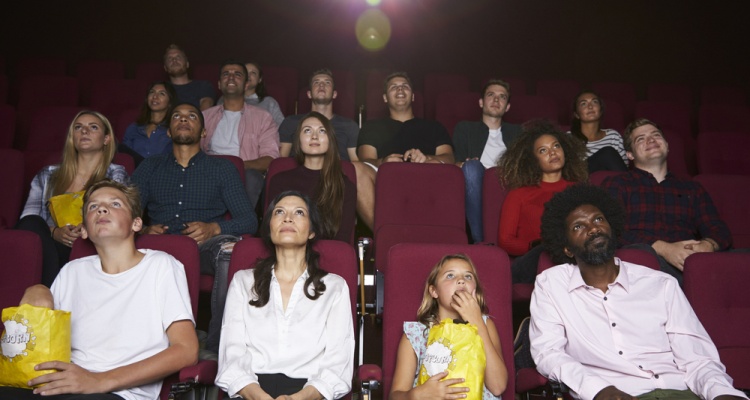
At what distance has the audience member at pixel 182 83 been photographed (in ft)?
13.5

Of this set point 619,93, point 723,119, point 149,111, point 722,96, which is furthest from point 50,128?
point 722,96

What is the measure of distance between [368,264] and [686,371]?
54.8 inches

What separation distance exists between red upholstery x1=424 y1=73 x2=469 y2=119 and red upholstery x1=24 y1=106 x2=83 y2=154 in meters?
2.19

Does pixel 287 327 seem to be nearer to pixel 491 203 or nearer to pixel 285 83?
pixel 491 203

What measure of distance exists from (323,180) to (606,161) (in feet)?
4.25

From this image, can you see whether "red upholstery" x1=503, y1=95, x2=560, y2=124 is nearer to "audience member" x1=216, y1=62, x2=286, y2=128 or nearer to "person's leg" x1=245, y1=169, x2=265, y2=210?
"audience member" x1=216, y1=62, x2=286, y2=128

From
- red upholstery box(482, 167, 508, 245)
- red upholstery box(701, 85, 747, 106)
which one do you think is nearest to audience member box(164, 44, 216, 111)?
red upholstery box(482, 167, 508, 245)

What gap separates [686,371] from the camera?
1.87 metres

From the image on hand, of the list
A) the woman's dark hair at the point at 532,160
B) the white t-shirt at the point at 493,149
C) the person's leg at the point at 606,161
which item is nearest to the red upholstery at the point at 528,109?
the white t-shirt at the point at 493,149

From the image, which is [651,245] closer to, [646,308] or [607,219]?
[607,219]

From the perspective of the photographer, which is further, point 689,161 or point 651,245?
point 689,161

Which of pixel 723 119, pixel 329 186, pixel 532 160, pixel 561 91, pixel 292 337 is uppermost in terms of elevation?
pixel 561 91

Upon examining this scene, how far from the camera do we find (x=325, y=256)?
2.12 meters

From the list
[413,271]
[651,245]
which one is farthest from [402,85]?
[413,271]
